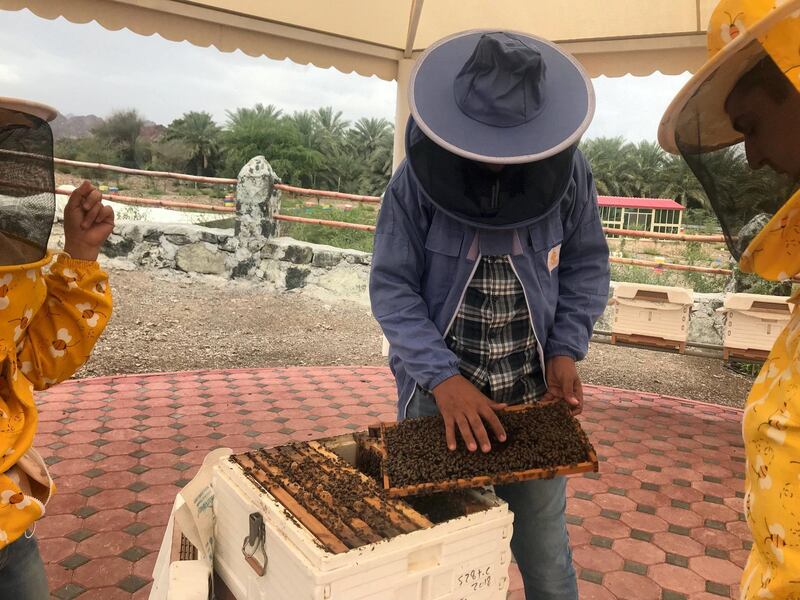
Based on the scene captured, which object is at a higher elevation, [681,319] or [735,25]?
[735,25]

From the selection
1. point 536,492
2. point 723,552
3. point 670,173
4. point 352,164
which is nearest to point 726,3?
point 536,492

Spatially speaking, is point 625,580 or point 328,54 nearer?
point 625,580

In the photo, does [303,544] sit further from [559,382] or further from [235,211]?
[235,211]

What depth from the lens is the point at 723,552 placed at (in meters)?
2.50

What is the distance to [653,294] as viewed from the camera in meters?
4.60

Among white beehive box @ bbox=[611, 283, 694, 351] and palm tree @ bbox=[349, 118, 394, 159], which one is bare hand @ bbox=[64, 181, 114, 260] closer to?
white beehive box @ bbox=[611, 283, 694, 351]

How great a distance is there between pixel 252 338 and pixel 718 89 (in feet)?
22.4

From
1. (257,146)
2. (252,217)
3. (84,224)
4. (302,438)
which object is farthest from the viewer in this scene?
(257,146)

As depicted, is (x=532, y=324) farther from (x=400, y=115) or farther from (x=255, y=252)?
(x=255, y=252)

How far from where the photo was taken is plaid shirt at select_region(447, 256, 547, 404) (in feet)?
4.39

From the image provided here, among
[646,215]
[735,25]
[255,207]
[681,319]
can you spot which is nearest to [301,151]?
[255,207]

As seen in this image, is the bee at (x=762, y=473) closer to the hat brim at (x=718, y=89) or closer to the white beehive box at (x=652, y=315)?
the hat brim at (x=718, y=89)

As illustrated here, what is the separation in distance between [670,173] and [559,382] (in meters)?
6.46

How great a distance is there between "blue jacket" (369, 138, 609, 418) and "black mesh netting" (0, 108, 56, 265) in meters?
0.65
